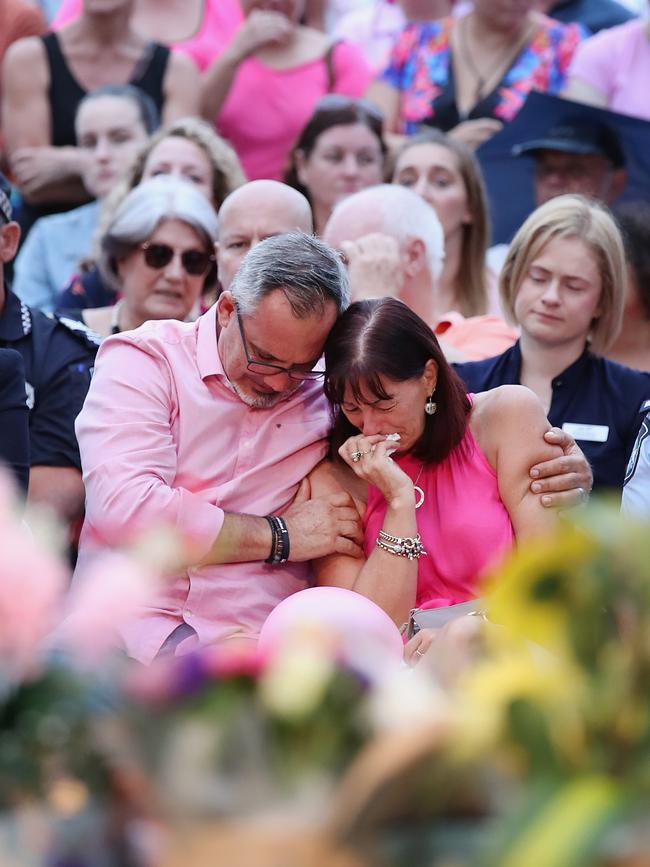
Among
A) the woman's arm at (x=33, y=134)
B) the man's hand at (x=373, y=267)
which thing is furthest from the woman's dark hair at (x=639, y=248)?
the woman's arm at (x=33, y=134)

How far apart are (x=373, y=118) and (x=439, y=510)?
2345 mm

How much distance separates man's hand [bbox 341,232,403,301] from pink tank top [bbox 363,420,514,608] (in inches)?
31.8

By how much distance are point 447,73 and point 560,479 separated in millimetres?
2826

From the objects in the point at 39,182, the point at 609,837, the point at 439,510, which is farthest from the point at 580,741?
the point at 39,182

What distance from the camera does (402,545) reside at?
2920mm

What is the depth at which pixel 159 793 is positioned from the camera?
3.66ft

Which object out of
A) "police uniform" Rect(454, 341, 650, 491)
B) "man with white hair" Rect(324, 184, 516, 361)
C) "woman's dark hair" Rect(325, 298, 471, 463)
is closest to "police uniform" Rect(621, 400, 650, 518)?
"police uniform" Rect(454, 341, 650, 491)

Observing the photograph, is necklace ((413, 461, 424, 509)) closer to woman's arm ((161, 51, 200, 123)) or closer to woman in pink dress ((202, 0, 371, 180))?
woman in pink dress ((202, 0, 371, 180))

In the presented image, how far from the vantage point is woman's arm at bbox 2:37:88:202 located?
517cm

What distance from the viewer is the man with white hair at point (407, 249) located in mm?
3863

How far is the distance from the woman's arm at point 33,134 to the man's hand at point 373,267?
1.72 metres

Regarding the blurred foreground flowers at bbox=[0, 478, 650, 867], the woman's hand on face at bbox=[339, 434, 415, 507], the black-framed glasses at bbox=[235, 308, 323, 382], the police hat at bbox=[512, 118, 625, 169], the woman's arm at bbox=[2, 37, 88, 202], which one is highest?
the blurred foreground flowers at bbox=[0, 478, 650, 867]

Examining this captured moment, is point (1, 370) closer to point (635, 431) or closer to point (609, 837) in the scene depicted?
point (635, 431)

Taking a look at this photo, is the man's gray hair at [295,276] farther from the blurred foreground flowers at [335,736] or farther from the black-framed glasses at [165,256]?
the blurred foreground flowers at [335,736]
